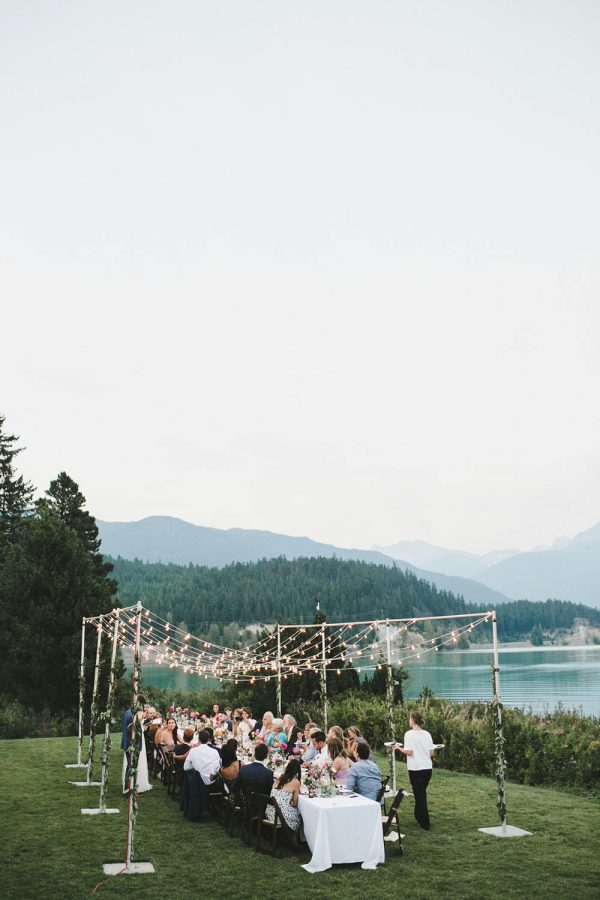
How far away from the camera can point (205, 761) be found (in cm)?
1245

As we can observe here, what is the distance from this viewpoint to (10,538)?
41.1 m

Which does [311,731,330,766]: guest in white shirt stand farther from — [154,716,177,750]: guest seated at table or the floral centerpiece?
[154,716,177,750]: guest seated at table

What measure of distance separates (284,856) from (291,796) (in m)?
0.73

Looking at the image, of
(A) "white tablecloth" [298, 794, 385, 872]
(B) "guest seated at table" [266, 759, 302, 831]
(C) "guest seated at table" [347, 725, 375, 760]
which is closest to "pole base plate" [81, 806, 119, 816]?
(B) "guest seated at table" [266, 759, 302, 831]

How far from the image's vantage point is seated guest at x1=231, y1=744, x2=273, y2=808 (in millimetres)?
10734

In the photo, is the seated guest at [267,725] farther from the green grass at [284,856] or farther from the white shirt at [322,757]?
the white shirt at [322,757]

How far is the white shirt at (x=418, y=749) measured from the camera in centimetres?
1147

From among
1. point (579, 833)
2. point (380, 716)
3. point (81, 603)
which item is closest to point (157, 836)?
point (579, 833)

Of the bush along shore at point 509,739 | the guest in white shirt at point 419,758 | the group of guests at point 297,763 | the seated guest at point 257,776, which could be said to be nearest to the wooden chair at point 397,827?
the group of guests at point 297,763

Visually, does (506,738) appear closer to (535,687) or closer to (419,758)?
(419,758)

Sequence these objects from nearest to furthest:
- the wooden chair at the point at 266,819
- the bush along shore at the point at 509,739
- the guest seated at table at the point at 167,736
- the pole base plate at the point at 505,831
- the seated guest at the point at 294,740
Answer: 1. the wooden chair at the point at 266,819
2. the pole base plate at the point at 505,831
3. the seated guest at the point at 294,740
4. the guest seated at table at the point at 167,736
5. the bush along shore at the point at 509,739

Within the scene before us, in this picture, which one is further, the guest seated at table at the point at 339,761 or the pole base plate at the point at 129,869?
the guest seated at table at the point at 339,761

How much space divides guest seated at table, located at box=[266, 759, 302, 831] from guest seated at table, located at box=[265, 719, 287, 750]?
11.1 feet

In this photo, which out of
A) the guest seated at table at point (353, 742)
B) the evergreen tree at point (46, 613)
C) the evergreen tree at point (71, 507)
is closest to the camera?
the guest seated at table at point (353, 742)
